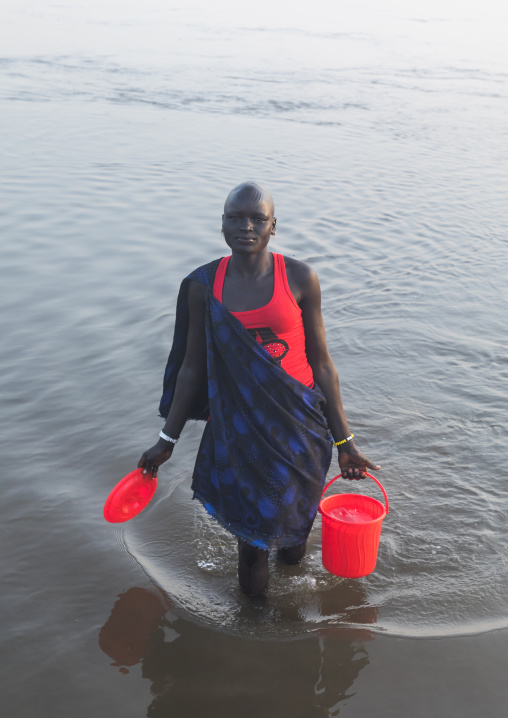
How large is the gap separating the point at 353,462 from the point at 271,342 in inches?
24.1

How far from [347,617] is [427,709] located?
548 millimetres

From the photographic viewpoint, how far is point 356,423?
15.8 ft

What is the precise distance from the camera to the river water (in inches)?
111

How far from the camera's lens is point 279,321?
2.72 m

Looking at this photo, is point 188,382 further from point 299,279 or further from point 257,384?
point 299,279

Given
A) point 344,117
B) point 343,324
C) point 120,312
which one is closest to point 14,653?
point 120,312

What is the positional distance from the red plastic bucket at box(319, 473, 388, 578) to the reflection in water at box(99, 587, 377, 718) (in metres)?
0.28

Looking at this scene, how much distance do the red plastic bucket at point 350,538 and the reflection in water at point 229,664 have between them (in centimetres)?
28

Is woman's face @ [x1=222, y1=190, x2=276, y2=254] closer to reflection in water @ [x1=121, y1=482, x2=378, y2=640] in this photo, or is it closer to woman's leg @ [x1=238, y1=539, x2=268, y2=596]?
woman's leg @ [x1=238, y1=539, x2=268, y2=596]

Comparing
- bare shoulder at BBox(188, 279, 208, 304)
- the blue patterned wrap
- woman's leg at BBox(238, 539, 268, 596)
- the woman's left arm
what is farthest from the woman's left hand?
bare shoulder at BBox(188, 279, 208, 304)

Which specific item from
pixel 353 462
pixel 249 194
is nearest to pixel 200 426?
pixel 353 462

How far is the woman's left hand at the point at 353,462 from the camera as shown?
2.93m

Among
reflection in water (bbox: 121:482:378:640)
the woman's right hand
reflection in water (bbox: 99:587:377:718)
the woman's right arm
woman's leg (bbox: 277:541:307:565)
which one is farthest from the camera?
woman's leg (bbox: 277:541:307:565)

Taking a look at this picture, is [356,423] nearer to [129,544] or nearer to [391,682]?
[129,544]
